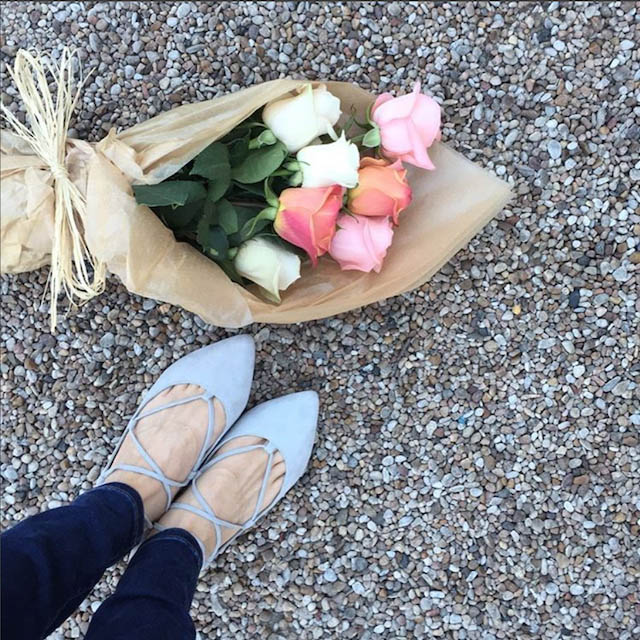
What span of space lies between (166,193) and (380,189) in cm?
27

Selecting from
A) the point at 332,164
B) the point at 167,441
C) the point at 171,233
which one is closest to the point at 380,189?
the point at 332,164

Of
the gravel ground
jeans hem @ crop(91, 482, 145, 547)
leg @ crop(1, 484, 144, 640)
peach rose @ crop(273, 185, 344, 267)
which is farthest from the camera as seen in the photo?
the gravel ground

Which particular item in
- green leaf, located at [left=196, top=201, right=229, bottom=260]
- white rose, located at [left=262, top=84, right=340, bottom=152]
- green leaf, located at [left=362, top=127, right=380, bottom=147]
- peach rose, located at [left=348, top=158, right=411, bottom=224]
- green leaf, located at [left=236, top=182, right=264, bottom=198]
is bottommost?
green leaf, located at [left=196, top=201, right=229, bottom=260]

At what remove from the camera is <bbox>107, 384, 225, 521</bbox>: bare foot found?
1.08m

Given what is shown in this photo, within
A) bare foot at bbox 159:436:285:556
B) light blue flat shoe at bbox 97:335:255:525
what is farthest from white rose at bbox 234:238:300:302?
bare foot at bbox 159:436:285:556

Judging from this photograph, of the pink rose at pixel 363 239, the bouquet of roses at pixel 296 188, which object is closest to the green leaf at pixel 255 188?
the bouquet of roses at pixel 296 188

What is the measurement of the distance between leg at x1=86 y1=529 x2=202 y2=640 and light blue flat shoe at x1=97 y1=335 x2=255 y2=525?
137 mm

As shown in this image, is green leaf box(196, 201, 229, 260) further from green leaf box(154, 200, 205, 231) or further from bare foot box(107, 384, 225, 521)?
bare foot box(107, 384, 225, 521)

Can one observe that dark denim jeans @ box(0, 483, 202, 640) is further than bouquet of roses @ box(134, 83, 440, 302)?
No

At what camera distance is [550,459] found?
1140 millimetres

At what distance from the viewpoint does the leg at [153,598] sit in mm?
824

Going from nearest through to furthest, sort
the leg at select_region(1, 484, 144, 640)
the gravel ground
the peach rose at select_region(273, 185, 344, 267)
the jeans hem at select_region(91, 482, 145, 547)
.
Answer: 1. the leg at select_region(1, 484, 144, 640)
2. the peach rose at select_region(273, 185, 344, 267)
3. the jeans hem at select_region(91, 482, 145, 547)
4. the gravel ground

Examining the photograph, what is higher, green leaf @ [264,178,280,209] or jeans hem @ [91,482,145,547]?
green leaf @ [264,178,280,209]

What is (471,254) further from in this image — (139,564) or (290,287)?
(139,564)
